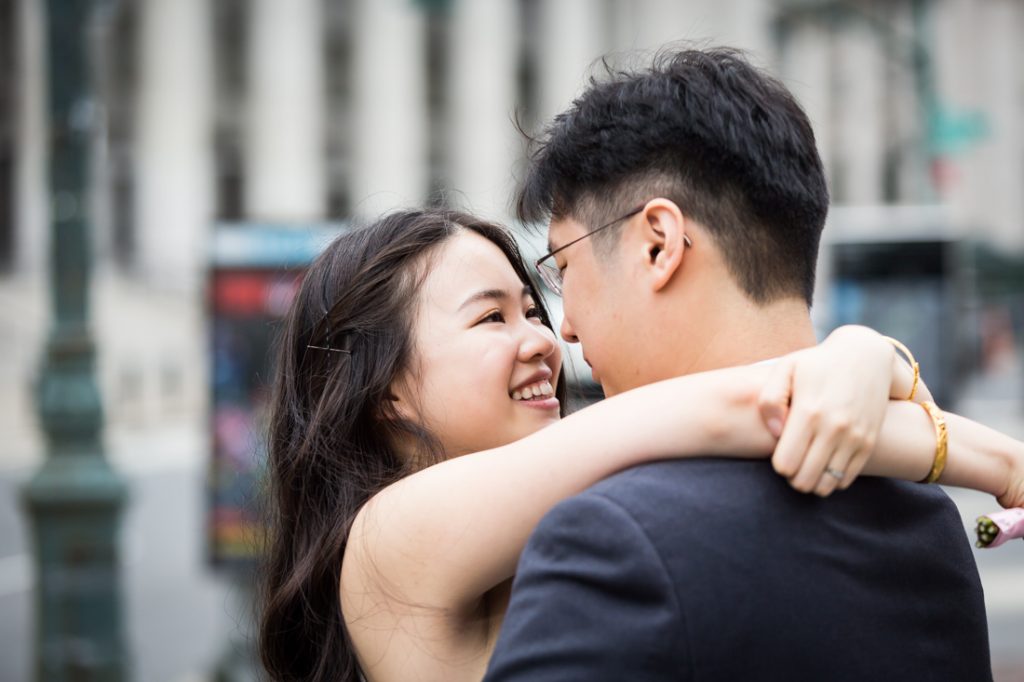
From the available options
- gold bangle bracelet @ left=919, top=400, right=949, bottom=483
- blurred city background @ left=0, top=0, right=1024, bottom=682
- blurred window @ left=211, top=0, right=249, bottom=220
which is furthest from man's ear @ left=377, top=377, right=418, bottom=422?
blurred window @ left=211, top=0, right=249, bottom=220

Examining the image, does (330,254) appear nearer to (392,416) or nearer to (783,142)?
(392,416)

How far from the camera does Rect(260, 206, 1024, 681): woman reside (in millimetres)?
1549

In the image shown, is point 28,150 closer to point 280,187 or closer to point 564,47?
point 280,187

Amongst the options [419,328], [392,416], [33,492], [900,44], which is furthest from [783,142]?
[900,44]

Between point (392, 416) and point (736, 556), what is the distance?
3.29 ft

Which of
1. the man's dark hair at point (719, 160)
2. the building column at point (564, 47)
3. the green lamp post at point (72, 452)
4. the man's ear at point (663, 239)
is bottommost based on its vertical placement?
the green lamp post at point (72, 452)

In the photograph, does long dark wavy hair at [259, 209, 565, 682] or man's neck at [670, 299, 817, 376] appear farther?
long dark wavy hair at [259, 209, 565, 682]

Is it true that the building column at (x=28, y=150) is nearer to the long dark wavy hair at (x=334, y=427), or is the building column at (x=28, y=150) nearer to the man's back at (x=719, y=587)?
the long dark wavy hair at (x=334, y=427)

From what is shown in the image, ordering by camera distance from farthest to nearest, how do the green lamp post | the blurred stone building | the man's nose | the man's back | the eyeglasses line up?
1. the blurred stone building
2. the green lamp post
3. the man's nose
4. the eyeglasses
5. the man's back

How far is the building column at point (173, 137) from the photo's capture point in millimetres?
34281

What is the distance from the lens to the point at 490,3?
3684 cm

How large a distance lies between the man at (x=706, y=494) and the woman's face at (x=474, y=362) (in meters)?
0.23

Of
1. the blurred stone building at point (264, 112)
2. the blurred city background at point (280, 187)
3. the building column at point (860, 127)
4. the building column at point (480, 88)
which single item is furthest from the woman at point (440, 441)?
the building column at point (860, 127)

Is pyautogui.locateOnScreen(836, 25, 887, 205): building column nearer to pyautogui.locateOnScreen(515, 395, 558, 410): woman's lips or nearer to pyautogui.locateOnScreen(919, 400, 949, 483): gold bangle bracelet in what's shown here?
pyautogui.locateOnScreen(515, 395, 558, 410): woman's lips
